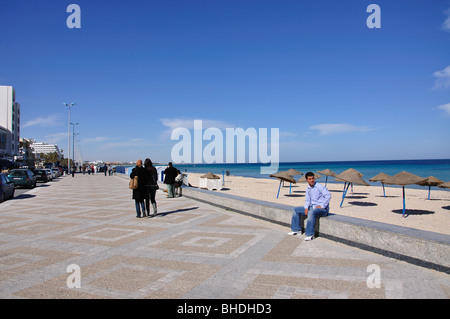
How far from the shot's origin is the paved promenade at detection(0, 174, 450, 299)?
3906mm

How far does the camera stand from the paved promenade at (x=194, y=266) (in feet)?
12.8

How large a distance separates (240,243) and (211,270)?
5.46 ft

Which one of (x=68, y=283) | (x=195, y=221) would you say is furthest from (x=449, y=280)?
(x=195, y=221)

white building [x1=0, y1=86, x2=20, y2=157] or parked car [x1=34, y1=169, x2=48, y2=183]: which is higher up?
white building [x1=0, y1=86, x2=20, y2=157]

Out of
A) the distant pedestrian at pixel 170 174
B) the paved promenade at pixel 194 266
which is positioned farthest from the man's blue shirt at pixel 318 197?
the distant pedestrian at pixel 170 174

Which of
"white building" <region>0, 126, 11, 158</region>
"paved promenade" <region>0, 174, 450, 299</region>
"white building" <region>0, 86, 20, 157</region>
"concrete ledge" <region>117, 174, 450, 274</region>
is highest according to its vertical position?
"white building" <region>0, 86, 20, 157</region>

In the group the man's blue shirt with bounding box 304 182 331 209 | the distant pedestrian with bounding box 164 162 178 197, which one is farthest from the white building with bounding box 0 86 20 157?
the man's blue shirt with bounding box 304 182 331 209

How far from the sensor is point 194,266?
16.1ft

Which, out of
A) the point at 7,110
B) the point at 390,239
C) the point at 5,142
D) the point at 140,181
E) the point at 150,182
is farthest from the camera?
the point at 7,110

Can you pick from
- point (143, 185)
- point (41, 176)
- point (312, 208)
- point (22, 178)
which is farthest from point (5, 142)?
point (312, 208)

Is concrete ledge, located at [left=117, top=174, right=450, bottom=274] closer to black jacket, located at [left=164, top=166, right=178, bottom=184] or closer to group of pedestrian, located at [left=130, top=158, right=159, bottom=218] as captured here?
group of pedestrian, located at [left=130, top=158, right=159, bottom=218]

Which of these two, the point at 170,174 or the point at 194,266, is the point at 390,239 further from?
the point at 170,174
